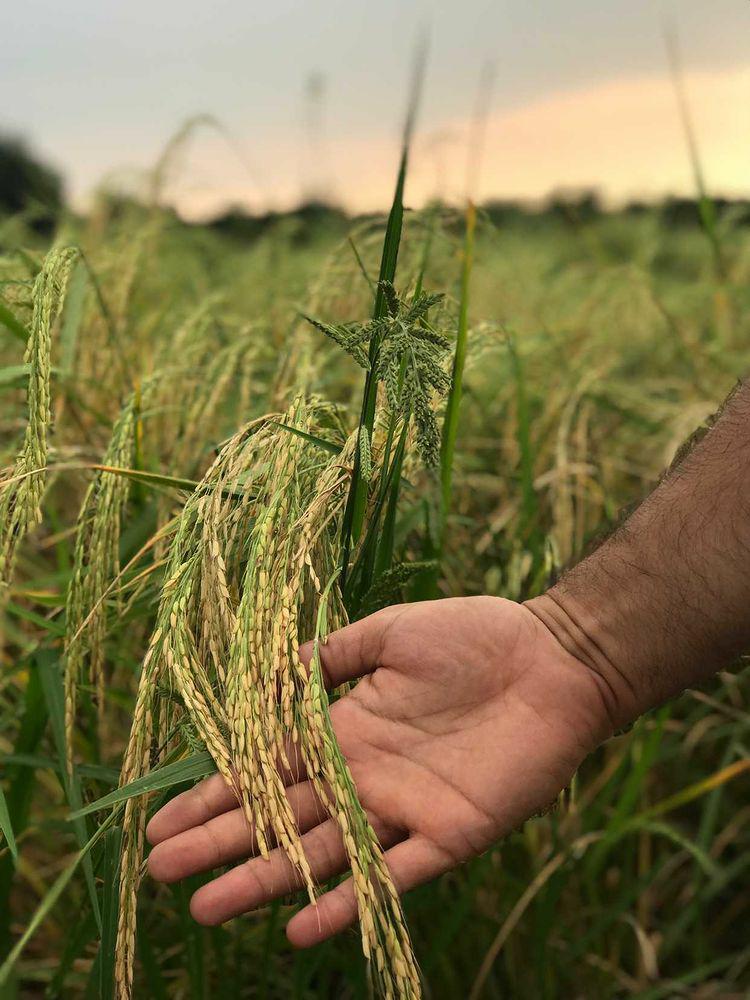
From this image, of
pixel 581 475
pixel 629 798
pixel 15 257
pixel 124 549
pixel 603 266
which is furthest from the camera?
pixel 603 266

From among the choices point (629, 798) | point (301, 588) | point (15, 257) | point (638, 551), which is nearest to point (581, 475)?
point (629, 798)

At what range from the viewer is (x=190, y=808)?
3.51 ft

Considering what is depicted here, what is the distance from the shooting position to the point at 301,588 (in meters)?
1.01

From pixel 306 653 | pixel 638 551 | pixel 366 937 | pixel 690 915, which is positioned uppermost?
pixel 638 551

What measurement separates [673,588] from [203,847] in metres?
0.68

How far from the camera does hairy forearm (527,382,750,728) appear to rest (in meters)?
1.16

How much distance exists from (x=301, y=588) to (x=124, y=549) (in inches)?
22.7

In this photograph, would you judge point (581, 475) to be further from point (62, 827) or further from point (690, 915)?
point (62, 827)

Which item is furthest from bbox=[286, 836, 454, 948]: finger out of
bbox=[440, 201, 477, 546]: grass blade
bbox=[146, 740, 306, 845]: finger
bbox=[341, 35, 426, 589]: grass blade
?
bbox=[440, 201, 477, 546]: grass blade

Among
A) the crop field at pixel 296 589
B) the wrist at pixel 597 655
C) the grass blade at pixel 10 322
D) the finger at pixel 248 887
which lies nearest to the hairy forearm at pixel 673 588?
the wrist at pixel 597 655

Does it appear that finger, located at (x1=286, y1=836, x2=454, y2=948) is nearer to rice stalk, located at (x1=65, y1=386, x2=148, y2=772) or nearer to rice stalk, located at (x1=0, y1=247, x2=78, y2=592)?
rice stalk, located at (x1=65, y1=386, x2=148, y2=772)

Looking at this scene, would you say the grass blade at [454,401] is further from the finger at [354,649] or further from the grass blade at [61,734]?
the grass blade at [61,734]

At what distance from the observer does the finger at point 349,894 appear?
3.35ft

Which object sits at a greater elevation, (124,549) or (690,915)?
(124,549)
